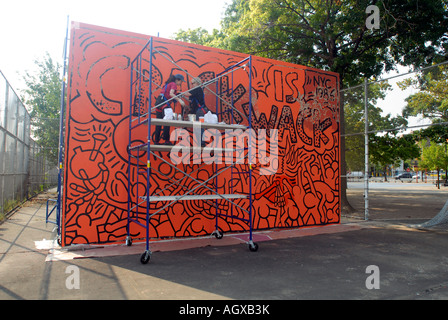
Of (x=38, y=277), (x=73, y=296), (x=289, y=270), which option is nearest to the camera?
(x=73, y=296)

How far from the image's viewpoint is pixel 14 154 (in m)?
11.3

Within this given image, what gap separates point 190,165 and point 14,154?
7469 mm

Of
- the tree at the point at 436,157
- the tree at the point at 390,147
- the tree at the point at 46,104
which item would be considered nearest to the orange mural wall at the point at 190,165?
the tree at the point at 390,147

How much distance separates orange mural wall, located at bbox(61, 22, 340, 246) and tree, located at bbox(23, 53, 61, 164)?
35.6ft

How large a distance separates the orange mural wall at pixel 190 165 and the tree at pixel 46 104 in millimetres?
10847

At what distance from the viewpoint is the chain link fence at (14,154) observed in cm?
957

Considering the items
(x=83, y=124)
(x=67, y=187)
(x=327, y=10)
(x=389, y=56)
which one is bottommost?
(x=67, y=187)

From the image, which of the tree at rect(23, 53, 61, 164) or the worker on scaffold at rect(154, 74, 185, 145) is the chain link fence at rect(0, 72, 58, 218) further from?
the worker on scaffold at rect(154, 74, 185, 145)

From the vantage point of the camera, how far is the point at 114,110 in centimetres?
702

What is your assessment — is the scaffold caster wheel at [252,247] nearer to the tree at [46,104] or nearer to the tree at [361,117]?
the tree at [361,117]

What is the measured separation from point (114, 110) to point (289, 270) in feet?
15.9

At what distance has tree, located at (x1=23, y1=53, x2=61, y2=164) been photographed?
655 inches

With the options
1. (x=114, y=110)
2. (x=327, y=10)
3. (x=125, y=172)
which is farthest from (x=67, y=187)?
(x=327, y=10)

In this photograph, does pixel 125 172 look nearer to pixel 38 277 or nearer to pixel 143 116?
pixel 143 116
